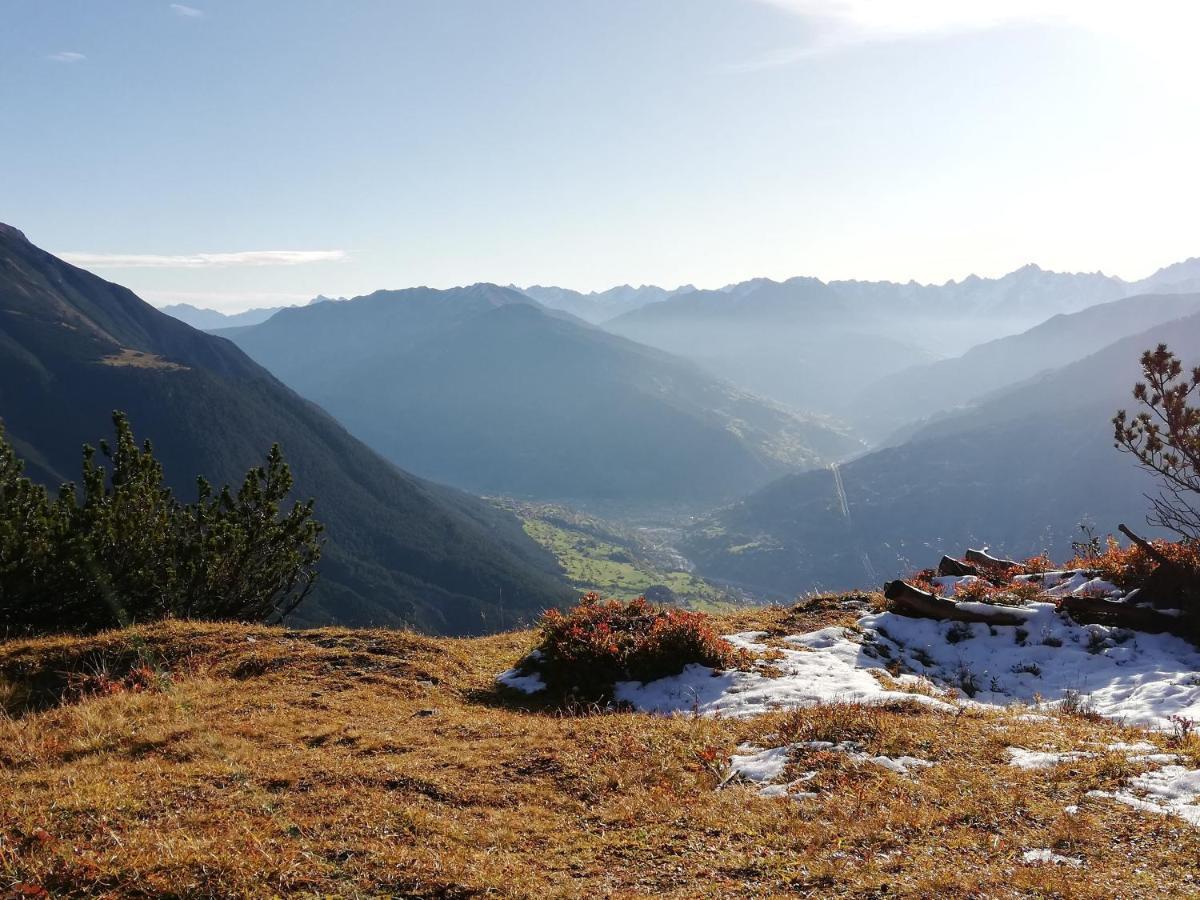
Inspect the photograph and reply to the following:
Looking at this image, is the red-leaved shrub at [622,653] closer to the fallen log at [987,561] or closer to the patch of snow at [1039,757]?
the patch of snow at [1039,757]

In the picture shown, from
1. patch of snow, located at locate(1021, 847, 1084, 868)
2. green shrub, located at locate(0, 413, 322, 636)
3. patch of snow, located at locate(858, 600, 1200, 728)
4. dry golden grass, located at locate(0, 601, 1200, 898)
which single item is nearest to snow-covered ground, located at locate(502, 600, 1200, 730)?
patch of snow, located at locate(858, 600, 1200, 728)

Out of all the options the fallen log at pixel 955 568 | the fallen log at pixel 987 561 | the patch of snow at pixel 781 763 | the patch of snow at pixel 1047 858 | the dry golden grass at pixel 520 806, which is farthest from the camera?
the fallen log at pixel 987 561

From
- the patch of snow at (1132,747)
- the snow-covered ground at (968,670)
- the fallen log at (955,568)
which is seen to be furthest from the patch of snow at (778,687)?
the fallen log at (955,568)

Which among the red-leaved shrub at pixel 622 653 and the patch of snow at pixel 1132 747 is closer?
the patch of snow at pixel 1132 747

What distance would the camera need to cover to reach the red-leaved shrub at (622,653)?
1397 cm

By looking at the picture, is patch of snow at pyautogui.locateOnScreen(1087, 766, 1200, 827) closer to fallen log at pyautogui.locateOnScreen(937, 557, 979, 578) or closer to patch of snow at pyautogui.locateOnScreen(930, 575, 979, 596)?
patch of snow at pyautogui.locateOnScreen(930, 575, 979, 596)

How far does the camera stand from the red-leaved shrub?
14.0 metres

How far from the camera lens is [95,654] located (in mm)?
14148

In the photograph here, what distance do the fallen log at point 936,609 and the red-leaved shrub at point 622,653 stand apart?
5065 mm

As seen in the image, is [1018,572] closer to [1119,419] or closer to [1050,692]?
[1119,419]

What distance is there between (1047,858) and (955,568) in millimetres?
15119

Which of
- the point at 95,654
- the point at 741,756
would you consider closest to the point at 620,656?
the point at 741,756

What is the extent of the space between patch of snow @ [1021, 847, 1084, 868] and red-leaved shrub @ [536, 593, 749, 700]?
7.62 meters

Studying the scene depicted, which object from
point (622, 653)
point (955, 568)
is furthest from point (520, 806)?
point (955, 568)
